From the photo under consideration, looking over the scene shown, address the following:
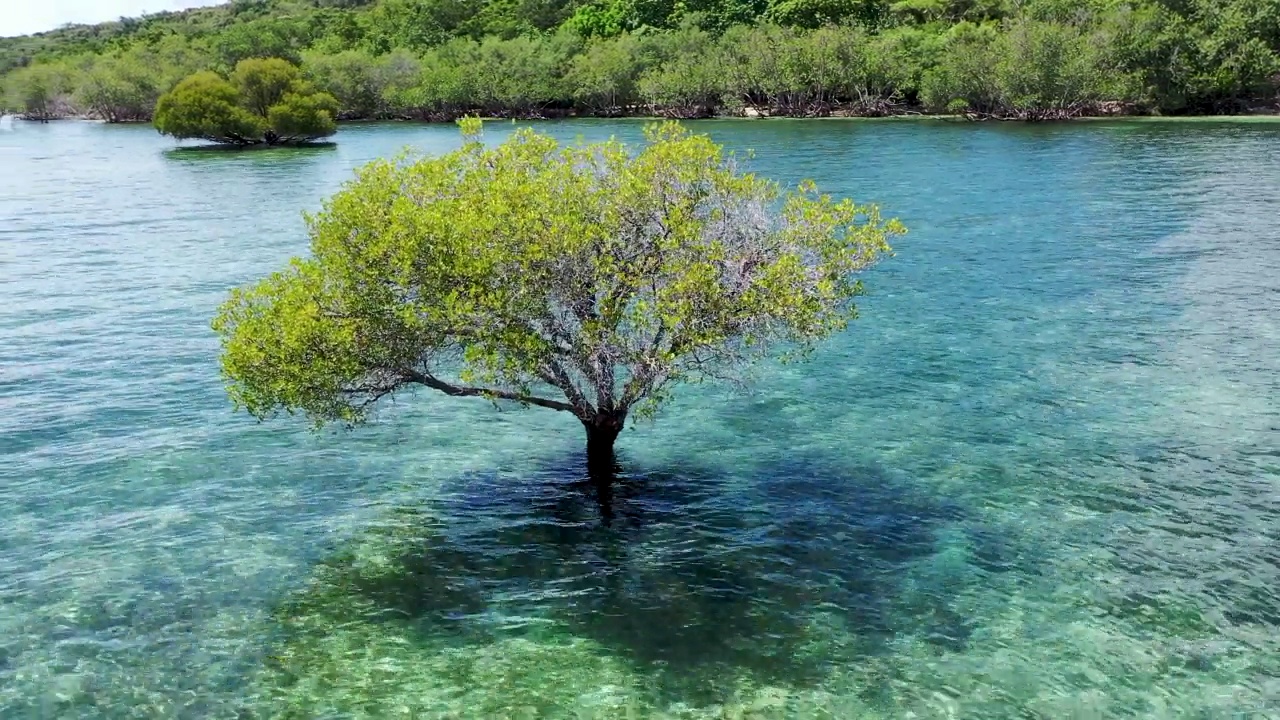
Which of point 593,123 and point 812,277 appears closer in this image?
point 812,277


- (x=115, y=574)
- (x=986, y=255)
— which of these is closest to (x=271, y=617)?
(x=115, y=574)

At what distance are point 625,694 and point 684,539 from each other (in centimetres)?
654

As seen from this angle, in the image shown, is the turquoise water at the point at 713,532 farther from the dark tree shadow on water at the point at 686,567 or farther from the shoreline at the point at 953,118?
the shoreline at the point at 953,118

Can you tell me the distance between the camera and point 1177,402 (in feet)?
109

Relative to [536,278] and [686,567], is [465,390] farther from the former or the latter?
[686,567]

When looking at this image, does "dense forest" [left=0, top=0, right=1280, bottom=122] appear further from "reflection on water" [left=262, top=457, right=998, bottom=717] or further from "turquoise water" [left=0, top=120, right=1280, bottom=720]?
"reflection on water" [left=262, top=457, right=998, bottom=717]

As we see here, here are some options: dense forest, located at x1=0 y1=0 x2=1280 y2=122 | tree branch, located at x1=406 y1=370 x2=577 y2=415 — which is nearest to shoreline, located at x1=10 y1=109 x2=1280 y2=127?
dense forest, located at x1=0 y1=0 x2=1280 y2=122

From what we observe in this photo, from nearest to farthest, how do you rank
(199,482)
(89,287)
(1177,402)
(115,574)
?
(115,574) < (199,482) < (1177,402) < (89,287)

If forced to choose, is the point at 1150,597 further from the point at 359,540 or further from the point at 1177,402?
the point at 359,540

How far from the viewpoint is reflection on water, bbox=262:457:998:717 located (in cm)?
2027

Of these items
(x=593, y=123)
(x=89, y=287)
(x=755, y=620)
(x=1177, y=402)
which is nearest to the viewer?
(x=755, y=620)

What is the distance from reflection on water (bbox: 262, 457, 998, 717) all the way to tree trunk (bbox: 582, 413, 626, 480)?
64cm

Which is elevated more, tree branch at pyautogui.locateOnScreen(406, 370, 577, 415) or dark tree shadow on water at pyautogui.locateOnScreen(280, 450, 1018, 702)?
tree branch at pyautogui.locateOnScreen(406, 370, 577, 415)

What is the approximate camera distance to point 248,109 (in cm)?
13450
